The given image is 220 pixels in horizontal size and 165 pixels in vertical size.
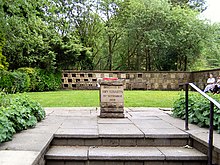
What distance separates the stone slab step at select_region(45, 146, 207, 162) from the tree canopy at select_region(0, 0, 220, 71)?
30.7ft

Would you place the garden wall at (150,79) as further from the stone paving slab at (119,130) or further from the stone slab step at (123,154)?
the stone slab step at (123,154)

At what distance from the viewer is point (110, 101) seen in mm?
4512

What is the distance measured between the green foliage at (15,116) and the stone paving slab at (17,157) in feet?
0.93

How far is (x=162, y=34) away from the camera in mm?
14242

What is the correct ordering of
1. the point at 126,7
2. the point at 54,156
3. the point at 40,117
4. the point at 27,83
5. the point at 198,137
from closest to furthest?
1. the point at 54,156
2. the point at 198,137
3. the point at 40,117
4. the point at 27,83
5. the point at 126,7

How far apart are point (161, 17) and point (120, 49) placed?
3.75 metres

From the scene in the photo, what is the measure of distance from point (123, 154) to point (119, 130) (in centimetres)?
59

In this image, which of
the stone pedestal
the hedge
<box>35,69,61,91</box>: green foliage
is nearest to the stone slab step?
the stone pedestal

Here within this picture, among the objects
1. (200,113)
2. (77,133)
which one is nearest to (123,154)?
(77,133)

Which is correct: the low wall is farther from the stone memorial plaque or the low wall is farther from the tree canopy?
the stone memorial plaque

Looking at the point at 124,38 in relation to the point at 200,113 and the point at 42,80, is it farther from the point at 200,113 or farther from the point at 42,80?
the point at 200,113

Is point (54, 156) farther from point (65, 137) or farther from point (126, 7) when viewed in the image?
point (126, 7)

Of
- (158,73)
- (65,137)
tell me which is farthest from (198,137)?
(158,73)

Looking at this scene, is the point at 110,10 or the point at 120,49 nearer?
the point at 110,10
